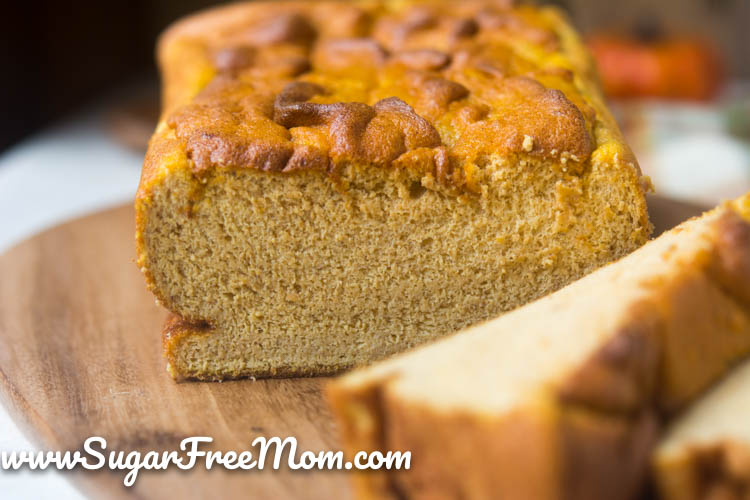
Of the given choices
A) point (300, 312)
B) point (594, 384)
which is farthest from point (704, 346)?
point (300, 312)

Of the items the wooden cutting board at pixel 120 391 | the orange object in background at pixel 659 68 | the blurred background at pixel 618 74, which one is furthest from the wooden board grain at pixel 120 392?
the orange object in background at pixel 659 68

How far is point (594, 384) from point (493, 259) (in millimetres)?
1091

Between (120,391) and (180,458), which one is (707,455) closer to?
(180,458)

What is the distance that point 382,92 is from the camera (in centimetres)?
316

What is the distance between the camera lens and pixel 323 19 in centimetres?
415

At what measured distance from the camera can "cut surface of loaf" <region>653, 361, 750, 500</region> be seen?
186 centimetres

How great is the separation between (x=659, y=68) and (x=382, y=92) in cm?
518

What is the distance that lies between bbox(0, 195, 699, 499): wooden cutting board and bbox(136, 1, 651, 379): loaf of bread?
20 centimetres

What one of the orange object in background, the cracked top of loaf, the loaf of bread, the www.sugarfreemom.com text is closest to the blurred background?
the orange object in background

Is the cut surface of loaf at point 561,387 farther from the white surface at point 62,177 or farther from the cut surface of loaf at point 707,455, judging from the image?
the white surface at point 62,177

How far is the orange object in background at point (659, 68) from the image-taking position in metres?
7.55

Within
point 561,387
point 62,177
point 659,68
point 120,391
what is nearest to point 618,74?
point 659,68

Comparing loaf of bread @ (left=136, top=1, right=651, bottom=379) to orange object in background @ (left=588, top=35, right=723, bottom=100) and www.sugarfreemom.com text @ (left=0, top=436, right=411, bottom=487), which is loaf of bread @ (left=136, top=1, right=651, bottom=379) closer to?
www.sugarfreemom.com text @ (left=0, top=436, right=411, bottom=487)

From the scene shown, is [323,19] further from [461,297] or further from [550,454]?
[550,454]
